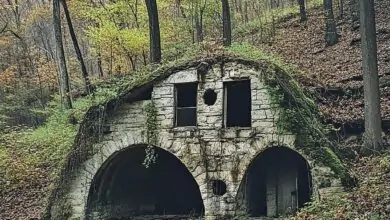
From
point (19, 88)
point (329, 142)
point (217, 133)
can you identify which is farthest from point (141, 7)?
point (329, 142)

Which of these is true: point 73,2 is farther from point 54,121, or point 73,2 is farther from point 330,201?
point 330,201

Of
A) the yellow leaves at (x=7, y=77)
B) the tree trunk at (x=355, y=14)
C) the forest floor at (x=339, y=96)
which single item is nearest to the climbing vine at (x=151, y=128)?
the forest floor at (x=339, y=96)

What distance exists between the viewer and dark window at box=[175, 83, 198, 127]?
1452cm

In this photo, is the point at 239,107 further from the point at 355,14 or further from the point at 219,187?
the point at 355,14

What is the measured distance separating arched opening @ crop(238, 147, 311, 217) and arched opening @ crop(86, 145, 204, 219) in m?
2.14

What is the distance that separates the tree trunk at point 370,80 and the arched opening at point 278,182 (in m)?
2.51

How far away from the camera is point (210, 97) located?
14.5 metres

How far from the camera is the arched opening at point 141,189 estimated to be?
15.0 metres

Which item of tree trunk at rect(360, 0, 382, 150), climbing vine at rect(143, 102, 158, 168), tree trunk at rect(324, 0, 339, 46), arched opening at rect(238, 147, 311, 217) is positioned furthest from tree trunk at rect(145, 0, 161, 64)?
tree trunk at rect(324, 0, 339, 46)

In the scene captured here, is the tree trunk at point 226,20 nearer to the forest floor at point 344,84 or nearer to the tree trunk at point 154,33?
the forest floor at point 344,84

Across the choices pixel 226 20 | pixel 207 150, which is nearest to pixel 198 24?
pixel 226 20

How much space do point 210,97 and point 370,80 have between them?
15.0 ft

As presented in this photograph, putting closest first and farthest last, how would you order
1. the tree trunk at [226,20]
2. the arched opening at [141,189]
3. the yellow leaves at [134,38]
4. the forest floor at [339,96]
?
the forest floor at [339,96] < the arched opening at [141,189] < the tree trunk at [226,20] < the yellow leaves at [134,38]

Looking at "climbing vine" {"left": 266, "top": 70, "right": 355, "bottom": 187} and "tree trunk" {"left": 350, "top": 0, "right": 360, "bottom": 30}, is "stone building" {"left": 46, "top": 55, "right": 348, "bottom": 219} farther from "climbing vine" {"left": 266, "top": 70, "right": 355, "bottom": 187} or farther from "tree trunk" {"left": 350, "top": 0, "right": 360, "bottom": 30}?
"tree trunk" {"left": 350, "top": 0, "right": 360, "bottom": 30}
